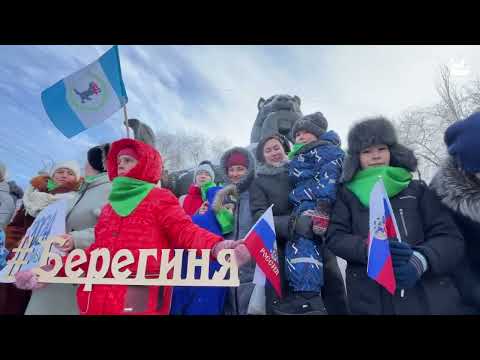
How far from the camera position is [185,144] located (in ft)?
10.9

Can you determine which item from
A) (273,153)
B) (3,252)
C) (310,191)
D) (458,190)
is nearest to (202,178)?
(273,153)

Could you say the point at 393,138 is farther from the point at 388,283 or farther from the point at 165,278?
the point at 165,278

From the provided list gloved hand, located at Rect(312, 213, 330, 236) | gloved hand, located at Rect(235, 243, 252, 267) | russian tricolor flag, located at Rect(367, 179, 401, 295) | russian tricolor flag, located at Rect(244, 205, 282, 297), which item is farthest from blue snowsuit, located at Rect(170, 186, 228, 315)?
russian tricolor flag, located at Rect(367, 179, 401, 295)

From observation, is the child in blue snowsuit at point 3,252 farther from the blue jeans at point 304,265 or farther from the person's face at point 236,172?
the blue jeans at point 304,265

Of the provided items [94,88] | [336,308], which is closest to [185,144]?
[94,88]

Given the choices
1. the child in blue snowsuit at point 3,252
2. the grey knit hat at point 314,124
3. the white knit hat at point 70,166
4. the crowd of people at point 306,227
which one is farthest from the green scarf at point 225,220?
the child in blue snowsuit at point 3,252

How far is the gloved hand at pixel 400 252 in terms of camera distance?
185cm

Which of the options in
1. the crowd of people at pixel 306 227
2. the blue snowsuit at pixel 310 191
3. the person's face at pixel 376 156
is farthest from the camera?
the person's face at pixel 376 156

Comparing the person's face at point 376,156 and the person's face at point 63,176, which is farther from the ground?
the person's face at point 63,176

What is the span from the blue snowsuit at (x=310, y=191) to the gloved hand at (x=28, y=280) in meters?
1.51

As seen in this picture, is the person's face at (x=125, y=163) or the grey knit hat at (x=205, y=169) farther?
the grey knit hat at (x=205, y=169)

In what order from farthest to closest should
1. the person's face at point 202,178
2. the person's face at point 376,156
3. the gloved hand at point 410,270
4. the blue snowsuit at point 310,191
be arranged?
the person's face at point 202,178 → the person's face at point 376,156 → the blue snowsuit at point 310,191 → the gloved hand at point 410,270

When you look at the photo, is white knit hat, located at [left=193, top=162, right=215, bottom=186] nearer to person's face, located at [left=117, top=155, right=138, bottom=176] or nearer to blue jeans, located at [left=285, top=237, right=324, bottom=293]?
person's face, located at [left=117, top=155, right=138, bottom=176]
